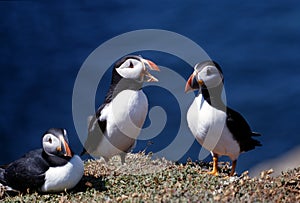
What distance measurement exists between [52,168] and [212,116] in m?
1.28

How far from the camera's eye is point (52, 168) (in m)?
4.45

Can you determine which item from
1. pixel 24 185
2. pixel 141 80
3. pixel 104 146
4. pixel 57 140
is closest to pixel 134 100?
pixel 141 80

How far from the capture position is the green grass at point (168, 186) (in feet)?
13.3

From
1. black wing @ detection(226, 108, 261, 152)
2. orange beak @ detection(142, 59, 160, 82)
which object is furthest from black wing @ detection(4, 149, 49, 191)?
black wing @ detection(226, 108, 261, 152)

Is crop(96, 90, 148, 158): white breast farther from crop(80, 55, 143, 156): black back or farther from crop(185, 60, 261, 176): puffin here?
crop(185, 60, 261, 176): puffin

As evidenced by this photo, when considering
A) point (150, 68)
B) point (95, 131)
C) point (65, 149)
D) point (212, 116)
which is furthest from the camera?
point (95, 131)

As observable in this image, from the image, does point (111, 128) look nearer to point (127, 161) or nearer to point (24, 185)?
point (127, 161)

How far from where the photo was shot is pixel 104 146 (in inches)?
203

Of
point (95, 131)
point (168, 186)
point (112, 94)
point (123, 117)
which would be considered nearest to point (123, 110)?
point (123, 117)

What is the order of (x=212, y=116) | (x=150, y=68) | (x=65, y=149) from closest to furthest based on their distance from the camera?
1. (x=65, y=149)
2. (x=212, y=116)
3. (x=150, y=68)

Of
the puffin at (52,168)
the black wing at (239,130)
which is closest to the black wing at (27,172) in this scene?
the puffin at (52,168)

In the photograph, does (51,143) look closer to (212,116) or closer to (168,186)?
(168,186)

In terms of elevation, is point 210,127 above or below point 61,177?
above

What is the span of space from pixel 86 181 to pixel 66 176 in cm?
40
